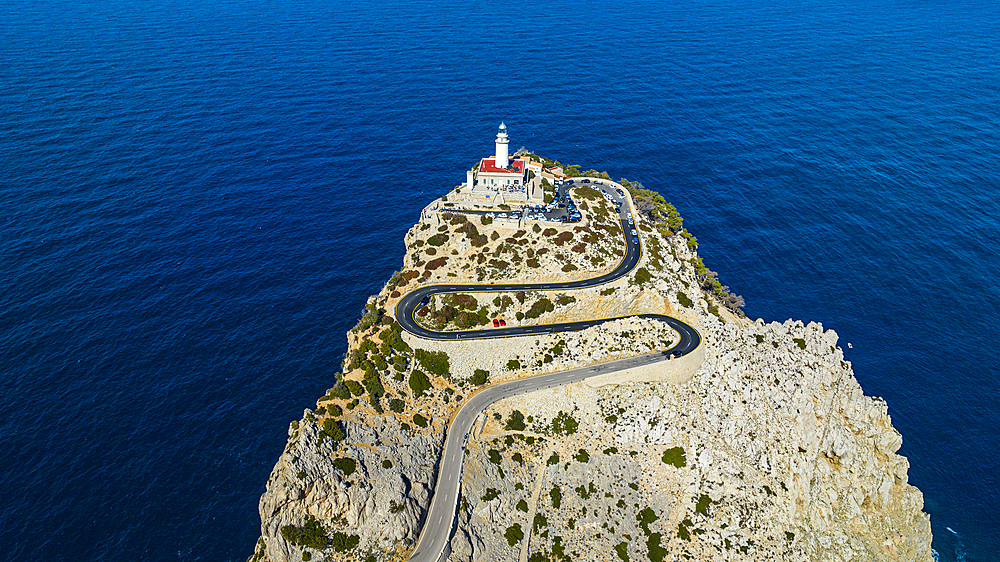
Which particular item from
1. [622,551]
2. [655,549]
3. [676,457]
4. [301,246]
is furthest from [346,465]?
[301,246]

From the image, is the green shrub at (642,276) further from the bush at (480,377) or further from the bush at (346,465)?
the bush at (346,465)

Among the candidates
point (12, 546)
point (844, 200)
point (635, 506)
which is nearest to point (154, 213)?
point (12, 546)

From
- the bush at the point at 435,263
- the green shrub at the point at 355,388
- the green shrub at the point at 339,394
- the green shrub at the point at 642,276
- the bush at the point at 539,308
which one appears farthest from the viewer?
the bush at the point at 435,263

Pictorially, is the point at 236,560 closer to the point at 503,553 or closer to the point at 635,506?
the point at 503,553

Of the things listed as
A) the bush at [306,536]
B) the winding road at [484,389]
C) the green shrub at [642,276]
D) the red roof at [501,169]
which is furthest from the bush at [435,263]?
the bush at [306,536]

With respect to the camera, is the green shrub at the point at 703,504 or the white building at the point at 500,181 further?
the white building at the point at 500,181

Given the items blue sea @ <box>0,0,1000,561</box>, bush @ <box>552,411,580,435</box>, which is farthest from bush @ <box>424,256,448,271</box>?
bush @ <box>552,411,580,435</box>
